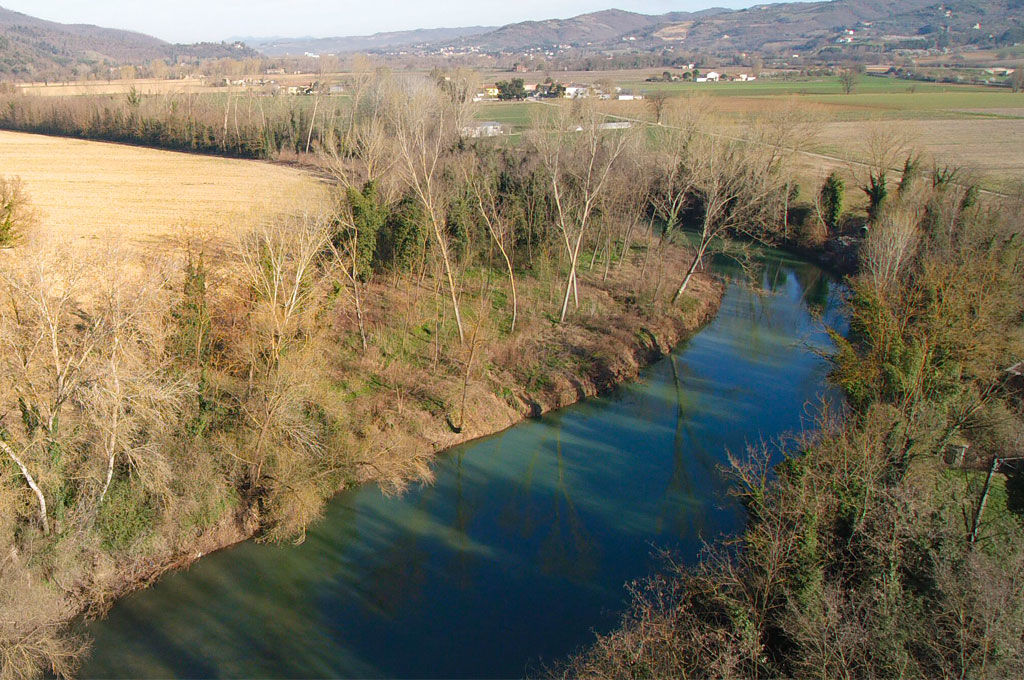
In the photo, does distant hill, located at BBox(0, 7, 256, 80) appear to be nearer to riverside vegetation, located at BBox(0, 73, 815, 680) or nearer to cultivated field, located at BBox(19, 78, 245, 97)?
cultivated field, located at BBox(19, 78, 245, 97)

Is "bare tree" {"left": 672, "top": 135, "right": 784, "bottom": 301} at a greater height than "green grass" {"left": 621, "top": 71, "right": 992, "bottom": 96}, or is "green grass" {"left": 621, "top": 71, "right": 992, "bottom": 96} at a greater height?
"green grass" {"left": 621, "top": 71, "right": 992, "bottom": 96}

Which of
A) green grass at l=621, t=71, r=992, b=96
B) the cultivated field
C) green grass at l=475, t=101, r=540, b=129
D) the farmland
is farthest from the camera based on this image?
green grass at l=621, t=71, r=992, b=96

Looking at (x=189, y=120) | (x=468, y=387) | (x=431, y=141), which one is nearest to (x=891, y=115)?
(x=431, y=141)

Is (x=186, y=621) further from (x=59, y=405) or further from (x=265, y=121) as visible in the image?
(x=265, y=121)

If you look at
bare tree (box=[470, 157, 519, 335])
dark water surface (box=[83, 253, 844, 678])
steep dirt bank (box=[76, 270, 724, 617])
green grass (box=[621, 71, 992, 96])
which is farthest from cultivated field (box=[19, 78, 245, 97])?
dark water surface (box=[83, 253, 844, 678])

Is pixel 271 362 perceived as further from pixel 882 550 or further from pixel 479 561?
pixel 882 550

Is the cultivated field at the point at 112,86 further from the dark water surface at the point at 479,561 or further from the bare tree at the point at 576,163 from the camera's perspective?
the dark water surface at the point at 479,561
